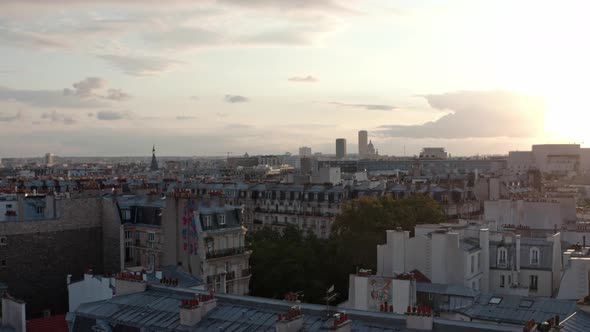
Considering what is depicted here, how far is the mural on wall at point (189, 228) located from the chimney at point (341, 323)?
902 inches

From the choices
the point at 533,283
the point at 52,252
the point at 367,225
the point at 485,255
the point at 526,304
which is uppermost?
the point at 367,225

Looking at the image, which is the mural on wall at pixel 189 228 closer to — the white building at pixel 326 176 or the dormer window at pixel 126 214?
the dormer window at pixel 126 214

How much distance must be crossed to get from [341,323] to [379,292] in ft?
39.8

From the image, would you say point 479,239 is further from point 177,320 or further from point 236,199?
point 236,199

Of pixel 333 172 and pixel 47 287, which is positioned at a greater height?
pixel 333 172

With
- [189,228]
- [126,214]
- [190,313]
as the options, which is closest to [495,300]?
[190,313]

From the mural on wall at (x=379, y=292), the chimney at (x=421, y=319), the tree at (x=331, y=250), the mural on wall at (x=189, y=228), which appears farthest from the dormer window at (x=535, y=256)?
the chimney at (x=421, y=319)

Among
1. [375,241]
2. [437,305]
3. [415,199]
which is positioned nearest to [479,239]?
[437,305]

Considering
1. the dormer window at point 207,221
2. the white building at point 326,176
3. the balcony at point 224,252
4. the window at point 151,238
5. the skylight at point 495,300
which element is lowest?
the skylight at point 495,300

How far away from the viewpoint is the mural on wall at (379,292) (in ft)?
97.7

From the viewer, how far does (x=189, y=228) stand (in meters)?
41.4

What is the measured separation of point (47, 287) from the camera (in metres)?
43.1

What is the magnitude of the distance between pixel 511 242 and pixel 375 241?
13.1 metres

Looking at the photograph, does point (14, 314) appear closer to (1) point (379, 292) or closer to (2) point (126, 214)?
(1) point (379, 292)
